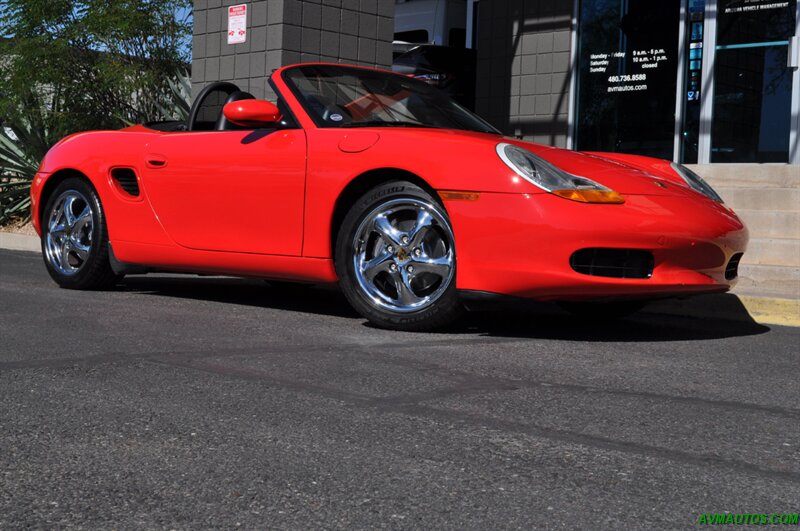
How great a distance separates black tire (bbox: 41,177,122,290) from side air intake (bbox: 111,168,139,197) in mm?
222

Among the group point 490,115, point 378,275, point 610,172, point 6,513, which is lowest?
point 6,513

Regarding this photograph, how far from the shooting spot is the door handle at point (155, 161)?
606 cm

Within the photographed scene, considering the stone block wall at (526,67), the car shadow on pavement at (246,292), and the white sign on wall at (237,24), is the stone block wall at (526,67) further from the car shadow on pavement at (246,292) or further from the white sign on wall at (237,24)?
the car shadow on pavement at (246,292)

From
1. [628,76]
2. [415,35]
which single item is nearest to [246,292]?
[628,76]

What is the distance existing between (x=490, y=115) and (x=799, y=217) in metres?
7.03

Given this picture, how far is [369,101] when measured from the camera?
5715mm

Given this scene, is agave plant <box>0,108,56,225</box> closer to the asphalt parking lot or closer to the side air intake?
the side air intake

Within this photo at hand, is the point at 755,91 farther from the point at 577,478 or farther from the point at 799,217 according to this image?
the point at 577,478

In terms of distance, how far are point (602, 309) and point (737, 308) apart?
932 millimetres

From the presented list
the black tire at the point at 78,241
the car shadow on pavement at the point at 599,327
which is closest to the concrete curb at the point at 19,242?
the black tire at the point at 78,241

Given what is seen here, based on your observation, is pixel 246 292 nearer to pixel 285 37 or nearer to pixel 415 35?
pixel 285 37

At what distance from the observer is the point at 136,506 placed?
7.68 feet

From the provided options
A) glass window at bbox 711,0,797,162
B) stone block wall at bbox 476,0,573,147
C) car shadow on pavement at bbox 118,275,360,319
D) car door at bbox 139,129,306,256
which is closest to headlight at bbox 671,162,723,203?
car shadow on pavement at bbox 118,275,360,319

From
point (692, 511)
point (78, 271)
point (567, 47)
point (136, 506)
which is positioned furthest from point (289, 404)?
point (567, 47)
